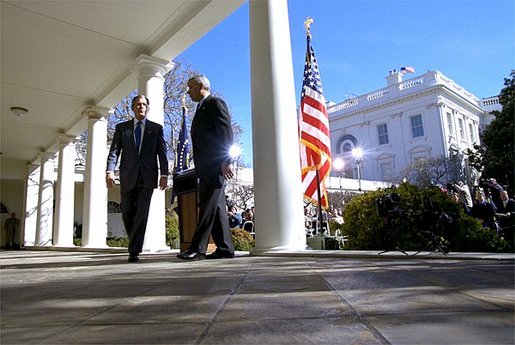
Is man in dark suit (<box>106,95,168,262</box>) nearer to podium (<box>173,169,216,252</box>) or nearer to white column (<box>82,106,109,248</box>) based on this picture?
podium (<box>173,169,216,252</box>)

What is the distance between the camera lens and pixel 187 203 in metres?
5.55

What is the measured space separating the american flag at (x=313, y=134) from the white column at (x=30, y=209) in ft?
42.6

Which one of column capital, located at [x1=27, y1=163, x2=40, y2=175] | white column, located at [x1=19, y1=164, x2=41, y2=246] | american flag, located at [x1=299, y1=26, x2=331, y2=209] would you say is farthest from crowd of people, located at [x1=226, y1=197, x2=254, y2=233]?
column capital, located at [x1=27, y1=163, x2=40, y2=175]

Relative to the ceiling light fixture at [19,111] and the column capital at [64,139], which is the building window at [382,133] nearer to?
the column capital at [64,139]

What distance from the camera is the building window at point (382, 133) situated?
40.4m

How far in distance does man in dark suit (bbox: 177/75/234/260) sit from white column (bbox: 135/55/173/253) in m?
3.31

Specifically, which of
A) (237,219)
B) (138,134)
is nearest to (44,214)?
(237,219)

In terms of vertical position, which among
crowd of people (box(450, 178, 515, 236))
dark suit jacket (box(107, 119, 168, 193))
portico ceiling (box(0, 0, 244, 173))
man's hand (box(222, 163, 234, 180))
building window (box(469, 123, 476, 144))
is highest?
building window (box(469, 123, 476, 144))

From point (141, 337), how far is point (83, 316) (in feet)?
1.37

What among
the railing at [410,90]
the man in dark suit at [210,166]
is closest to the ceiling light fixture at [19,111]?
the man in dark suit at [210,166]

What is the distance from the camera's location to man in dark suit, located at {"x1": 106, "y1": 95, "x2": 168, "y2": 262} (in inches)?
158

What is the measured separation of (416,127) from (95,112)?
116 ft

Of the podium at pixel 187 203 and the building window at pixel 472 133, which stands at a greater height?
the building window at pixel 472 133

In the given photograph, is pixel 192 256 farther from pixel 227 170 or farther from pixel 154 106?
pixel 154 106
